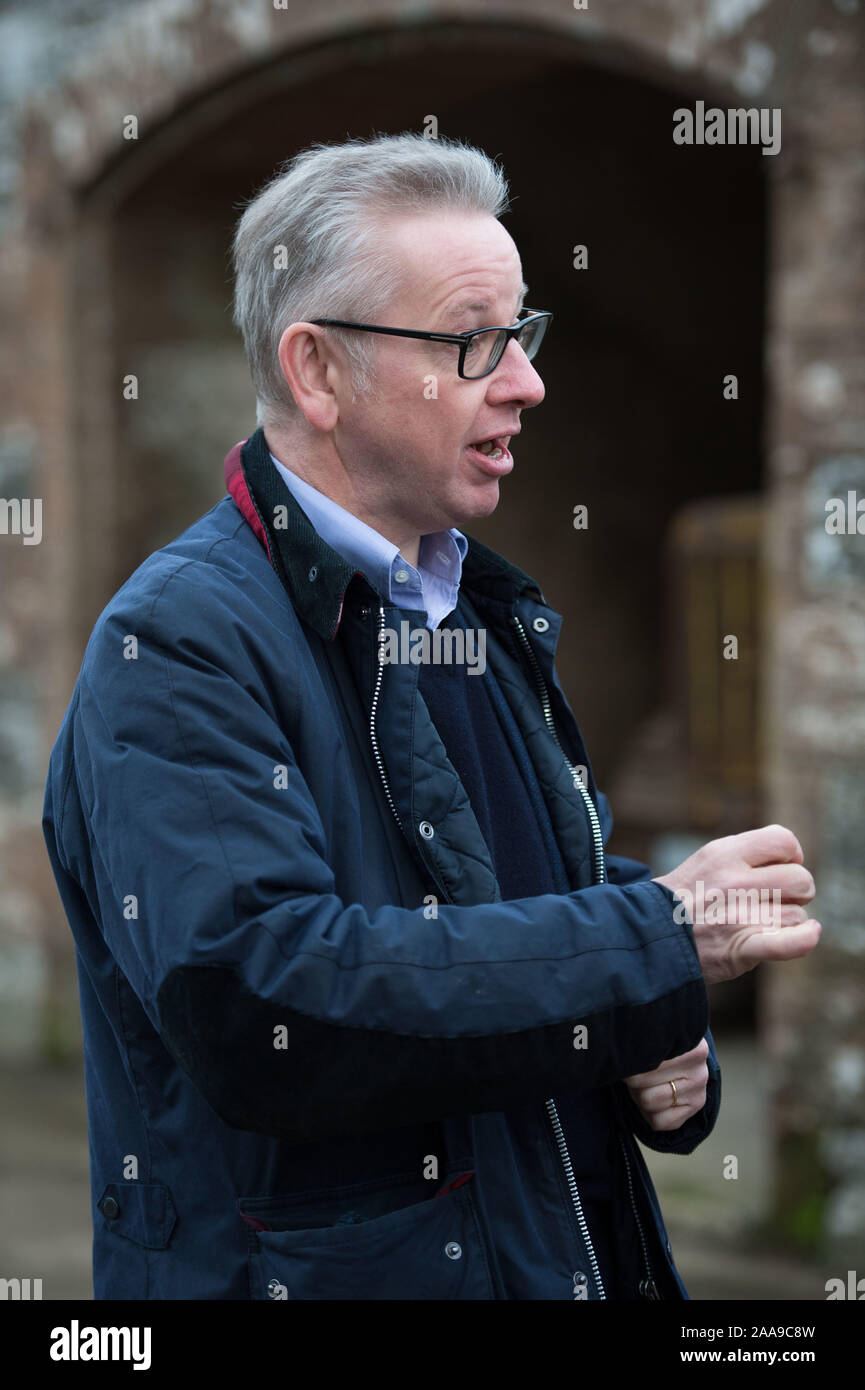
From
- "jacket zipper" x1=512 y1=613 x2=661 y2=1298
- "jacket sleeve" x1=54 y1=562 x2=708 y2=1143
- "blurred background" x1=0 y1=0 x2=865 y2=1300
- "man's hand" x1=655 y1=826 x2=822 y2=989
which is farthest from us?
"blurred background" x1=0 y1=0 x2=865 y2=1300

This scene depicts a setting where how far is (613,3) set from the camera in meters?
3.94

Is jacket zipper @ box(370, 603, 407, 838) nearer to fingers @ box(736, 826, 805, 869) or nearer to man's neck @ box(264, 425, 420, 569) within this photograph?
man's neck @ box(264, 425, 420, 569)

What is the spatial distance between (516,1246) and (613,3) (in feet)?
11.0

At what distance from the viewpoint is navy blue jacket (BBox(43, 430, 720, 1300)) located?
Result: 123cm

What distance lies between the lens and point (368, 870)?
1390mm

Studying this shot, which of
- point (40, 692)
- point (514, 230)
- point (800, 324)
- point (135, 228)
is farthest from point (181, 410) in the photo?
point (800, 324)

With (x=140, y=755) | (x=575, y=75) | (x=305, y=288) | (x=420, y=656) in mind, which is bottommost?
(x=140, y=755)

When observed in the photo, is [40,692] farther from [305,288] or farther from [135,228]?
[305,288]

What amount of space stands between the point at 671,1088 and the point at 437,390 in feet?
2.27

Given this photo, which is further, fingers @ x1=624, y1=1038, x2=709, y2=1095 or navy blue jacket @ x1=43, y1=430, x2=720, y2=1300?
fingers @ x1=624, y1=1038, x2=709, y2=1095

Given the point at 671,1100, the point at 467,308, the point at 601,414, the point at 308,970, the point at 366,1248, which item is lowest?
the point at 366,1248

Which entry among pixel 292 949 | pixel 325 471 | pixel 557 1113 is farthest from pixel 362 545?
pixel 557 1113

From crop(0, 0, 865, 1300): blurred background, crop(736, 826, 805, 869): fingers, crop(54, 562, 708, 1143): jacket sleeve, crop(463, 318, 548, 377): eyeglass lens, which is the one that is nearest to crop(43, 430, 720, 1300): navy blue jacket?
crop(54, 562, 708, 1143): jacket sleeve

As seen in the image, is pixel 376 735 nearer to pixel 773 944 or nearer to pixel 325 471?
pixel 325 471
